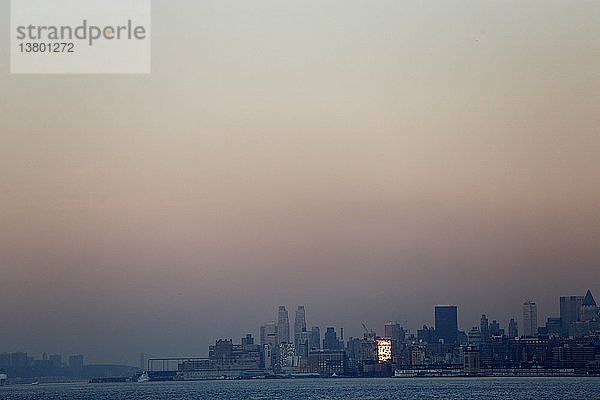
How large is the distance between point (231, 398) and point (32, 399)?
7.76 metres

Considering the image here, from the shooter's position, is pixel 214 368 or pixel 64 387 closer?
pixel 64 387

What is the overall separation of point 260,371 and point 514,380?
15.5 m

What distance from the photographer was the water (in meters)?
41.8

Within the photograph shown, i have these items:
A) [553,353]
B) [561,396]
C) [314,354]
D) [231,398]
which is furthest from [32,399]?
[553,353]

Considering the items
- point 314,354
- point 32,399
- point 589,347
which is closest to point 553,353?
point 589,347

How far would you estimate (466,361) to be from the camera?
65625mm

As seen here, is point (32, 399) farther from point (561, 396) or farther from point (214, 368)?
point (214, 368)

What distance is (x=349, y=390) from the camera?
163 ft

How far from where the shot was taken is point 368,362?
67562 mm

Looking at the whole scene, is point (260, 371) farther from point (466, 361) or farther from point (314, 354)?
point (466, 361)

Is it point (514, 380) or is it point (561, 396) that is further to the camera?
point (514, 380)

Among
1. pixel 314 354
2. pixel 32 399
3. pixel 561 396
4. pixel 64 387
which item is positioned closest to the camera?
pixel 561 396

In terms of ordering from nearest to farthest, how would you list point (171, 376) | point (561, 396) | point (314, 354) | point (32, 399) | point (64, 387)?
point (561, 396) < point (32, 399) < point (64, 387) < point (314, 354) < point (171, 376)

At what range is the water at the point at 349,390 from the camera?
41781mm
